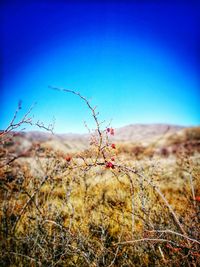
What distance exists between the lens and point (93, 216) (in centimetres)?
492

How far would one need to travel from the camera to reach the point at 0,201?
4.53 metres

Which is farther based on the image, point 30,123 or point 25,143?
point 25,143

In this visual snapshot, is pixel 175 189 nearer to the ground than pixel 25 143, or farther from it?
nearer to the ground

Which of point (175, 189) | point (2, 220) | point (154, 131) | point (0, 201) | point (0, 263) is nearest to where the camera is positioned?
point (0, 263)

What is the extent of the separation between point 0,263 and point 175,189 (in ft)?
19.2

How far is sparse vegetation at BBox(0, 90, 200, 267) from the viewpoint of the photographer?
2.74m

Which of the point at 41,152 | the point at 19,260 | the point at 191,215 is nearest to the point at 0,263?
the point at 19,260

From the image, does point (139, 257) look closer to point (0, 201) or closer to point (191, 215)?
point (191, 215)

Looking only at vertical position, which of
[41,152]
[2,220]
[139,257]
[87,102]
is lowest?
[139,257]

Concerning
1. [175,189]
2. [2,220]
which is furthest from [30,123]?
[175,189]

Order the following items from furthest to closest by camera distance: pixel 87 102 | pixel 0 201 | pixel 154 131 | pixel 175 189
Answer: pixel 154 131, pixel 175 189, pixel 0 201, pixel 87 102

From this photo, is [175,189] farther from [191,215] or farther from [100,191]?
[191,215]

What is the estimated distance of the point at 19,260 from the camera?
132 inches

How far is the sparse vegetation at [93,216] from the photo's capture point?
9.00 ft
